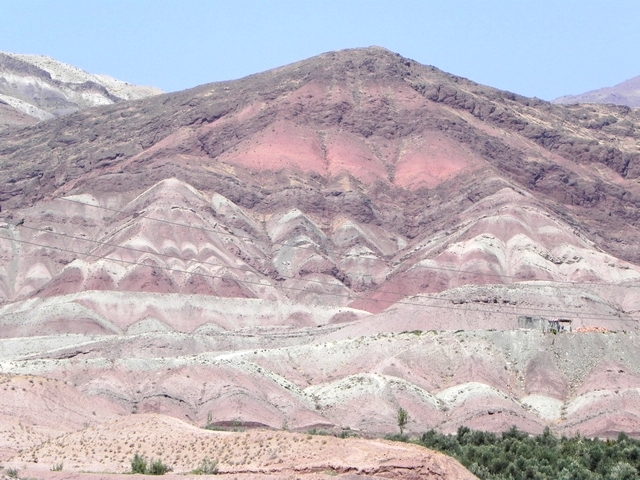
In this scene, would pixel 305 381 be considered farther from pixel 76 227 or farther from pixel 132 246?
pixel 76 227

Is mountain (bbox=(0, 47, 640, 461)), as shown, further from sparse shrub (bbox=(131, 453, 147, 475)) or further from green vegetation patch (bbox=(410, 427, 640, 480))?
green vegetation patch (bbox=(410, 427, 640, 480))

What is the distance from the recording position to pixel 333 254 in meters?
143

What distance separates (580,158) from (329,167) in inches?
1356

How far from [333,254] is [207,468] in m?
Result: 104

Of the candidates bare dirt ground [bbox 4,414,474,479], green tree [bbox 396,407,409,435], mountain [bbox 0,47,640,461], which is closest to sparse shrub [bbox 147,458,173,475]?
bare dirt ground [bbox 4,414,474,479]

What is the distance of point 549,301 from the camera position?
104375mm

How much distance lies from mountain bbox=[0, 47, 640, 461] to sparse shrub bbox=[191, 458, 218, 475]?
35.3 ft

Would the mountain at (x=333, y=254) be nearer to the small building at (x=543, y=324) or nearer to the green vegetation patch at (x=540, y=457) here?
the small building at (x=543, y=324)

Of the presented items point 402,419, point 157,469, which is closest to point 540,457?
point 402,419

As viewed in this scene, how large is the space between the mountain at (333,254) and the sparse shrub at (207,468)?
35.3ft

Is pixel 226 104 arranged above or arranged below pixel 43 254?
above

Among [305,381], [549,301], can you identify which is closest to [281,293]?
[549,301]

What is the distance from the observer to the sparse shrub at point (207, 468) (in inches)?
1532

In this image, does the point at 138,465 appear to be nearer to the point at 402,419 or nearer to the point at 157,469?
the point at 157,469
